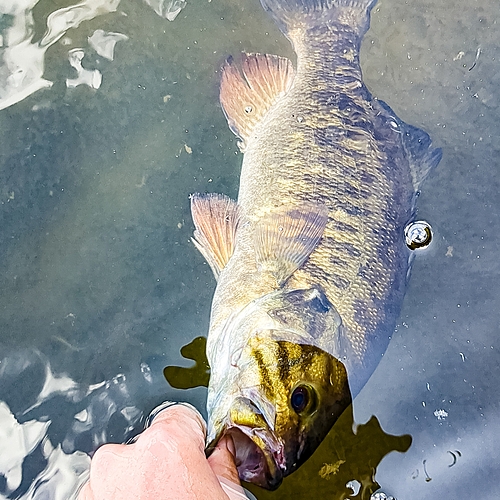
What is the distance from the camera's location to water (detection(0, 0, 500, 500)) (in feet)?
8.16

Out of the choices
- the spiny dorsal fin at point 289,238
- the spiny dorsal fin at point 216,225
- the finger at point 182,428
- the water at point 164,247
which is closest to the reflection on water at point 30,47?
the water at point 164,247

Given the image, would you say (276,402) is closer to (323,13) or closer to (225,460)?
(225,460)

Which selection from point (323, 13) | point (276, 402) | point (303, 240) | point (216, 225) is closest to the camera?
point (276, 402)

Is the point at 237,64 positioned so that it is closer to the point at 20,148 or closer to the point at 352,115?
the point at 352,115

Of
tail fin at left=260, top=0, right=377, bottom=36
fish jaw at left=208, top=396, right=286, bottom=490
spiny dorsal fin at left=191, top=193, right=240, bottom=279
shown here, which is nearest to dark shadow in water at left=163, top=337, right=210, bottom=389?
spiny dorsal fin at left=191, top=193, right=240, bottom=279

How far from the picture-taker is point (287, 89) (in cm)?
251

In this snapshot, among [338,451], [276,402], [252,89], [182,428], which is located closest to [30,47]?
[252,89]

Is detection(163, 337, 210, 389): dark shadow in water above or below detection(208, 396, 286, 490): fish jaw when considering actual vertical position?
below

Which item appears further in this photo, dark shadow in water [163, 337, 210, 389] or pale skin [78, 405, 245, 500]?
dark shadow in water [163, 337, 210, 389]

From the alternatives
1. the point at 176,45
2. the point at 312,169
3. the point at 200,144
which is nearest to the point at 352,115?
the point at 312,169

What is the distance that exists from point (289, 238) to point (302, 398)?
24.1 inches

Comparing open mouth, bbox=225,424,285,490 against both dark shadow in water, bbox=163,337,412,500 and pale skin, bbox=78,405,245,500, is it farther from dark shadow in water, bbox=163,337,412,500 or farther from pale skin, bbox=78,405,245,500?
dark shadow in water, bbox=163,337,412,500

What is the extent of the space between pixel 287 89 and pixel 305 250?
0.88m

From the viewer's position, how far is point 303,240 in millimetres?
2051
